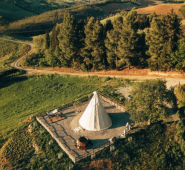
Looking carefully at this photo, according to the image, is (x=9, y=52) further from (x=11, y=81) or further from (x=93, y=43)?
(x=93, y=43)

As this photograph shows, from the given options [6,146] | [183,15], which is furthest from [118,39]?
[183,15]

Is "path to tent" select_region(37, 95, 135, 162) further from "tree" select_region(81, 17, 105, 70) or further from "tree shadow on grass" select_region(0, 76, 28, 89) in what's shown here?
"tree shadow on grass" select_region(0, 76, 28, 89)

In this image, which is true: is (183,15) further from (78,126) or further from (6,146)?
(6,146)

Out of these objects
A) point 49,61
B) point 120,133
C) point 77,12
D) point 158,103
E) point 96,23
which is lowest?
point 120,133

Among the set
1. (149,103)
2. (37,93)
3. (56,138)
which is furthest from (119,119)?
(37,93)

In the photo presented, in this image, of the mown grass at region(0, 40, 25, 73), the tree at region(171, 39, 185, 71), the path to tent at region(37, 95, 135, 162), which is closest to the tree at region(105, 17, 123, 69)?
the tree at region(171, 39, 185, 71)

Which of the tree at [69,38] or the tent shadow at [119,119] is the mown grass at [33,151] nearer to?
the tent shadow at [119,119]

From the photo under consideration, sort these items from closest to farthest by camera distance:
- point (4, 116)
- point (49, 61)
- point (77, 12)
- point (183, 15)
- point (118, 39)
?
point (4, 116), point (118, 39), point (49, 61), point (183, 15), point (77, 12)

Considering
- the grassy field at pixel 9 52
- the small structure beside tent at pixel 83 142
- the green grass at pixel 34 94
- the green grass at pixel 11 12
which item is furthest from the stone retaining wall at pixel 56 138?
the green grass at pixel 11 12
